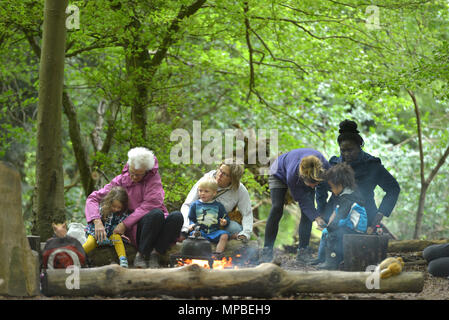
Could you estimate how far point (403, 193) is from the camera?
44.5 feet

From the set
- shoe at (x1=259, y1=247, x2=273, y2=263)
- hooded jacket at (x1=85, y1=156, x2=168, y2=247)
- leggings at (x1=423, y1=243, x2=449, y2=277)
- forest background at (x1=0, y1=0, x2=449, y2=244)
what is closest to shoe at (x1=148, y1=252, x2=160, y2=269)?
hooded jacket at (x1=85, y1=156, x2=168, y2=247)

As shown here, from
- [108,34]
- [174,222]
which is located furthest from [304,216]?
[108,34]

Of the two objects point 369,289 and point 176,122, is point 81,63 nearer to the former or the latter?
point 176,122

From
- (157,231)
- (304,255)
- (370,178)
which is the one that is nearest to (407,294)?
(370,178)

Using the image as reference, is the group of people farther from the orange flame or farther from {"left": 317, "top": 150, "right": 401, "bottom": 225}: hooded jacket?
the orange flame

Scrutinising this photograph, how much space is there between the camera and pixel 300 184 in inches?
225

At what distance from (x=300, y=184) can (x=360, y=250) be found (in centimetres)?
104

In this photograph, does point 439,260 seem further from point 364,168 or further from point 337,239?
point 364,168

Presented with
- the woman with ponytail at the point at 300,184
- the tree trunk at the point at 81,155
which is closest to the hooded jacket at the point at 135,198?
the woman with ponytail at the point at 300,184

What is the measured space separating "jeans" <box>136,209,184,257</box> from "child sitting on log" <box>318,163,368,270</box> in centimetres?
149

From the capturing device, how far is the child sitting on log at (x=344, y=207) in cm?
513

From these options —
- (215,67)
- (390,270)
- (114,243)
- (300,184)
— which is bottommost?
(390,270)

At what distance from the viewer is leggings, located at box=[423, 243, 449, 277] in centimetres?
540

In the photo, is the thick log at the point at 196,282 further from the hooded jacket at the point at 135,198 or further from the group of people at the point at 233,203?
the hooded jacket at the point at 135,198
